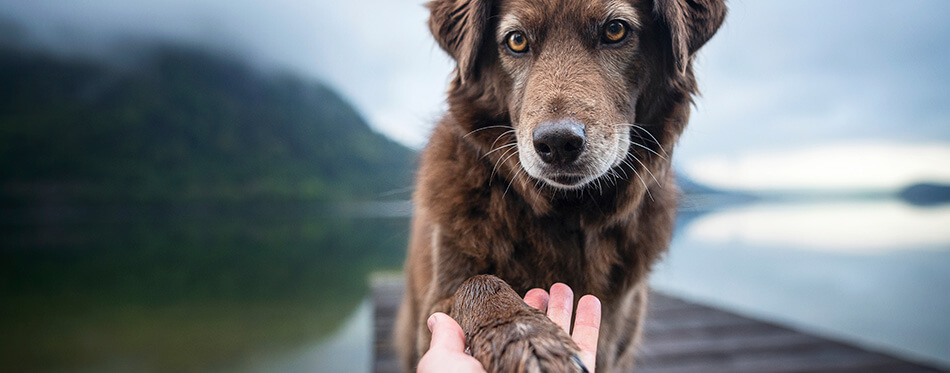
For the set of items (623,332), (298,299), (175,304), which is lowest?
(175,304)

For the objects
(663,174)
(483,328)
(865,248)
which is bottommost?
(865,248)

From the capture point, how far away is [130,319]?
888 cm

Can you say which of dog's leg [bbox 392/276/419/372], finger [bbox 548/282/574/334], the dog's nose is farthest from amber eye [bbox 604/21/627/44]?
dog's leg [bbox 392/276/419/372]

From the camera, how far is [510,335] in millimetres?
1197

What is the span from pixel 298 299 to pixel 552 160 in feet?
32.0

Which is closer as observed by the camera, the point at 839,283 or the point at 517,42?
the point at 517,42

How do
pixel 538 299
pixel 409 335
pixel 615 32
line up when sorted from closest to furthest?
pixel 538 299 < pixel 615 32 < pixel 409 335

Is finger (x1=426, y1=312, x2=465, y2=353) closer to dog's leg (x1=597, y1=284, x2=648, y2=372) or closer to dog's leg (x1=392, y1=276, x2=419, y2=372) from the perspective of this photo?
dog's leg (x1=597, y1=284, x2=648, y2=372)

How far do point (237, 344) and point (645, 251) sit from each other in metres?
7.60

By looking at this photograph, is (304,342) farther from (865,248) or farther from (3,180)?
(3,180)

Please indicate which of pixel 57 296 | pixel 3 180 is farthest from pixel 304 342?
pixel 3 180

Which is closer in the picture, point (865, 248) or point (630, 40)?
point (630, 40)

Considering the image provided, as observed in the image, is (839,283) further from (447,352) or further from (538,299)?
(447,352)

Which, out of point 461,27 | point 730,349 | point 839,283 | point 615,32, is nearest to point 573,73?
point 615,32
